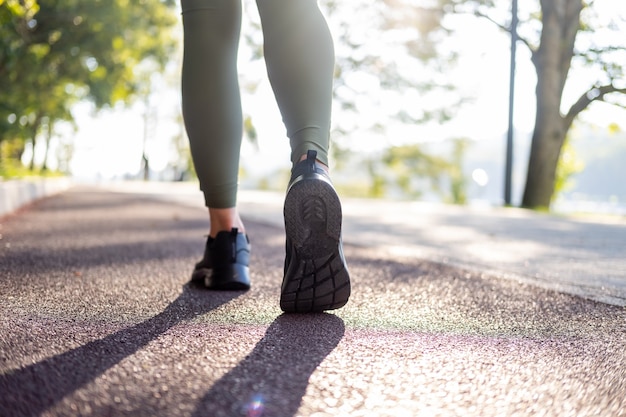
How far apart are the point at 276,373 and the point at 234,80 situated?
1.03 meters

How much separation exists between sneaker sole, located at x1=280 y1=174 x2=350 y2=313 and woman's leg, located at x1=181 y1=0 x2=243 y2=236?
46 centimetres

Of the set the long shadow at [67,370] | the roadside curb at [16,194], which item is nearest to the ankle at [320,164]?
the long shadow at [67,370]

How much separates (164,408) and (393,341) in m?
0.53

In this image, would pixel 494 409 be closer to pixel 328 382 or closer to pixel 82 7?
pixel 328 382

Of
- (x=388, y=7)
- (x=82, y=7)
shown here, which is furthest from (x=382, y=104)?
(x=82, y=7)

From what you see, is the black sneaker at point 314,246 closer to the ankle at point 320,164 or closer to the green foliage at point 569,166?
the ankle at point 320,164

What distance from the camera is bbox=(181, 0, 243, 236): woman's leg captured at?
5.62 ft

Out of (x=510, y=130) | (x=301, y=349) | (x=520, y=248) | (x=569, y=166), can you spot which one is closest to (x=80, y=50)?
(x=510, y=130)

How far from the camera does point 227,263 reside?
1793 mm

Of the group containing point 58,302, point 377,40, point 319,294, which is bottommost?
point 58,302

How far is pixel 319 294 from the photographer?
1.40 meters

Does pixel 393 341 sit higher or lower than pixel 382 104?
lower

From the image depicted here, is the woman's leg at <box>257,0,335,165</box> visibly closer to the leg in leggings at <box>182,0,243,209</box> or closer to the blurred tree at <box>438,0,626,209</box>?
the leg in leggings at <box>182,0,243,209</box>

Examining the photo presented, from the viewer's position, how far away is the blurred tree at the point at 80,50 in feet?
36.7
